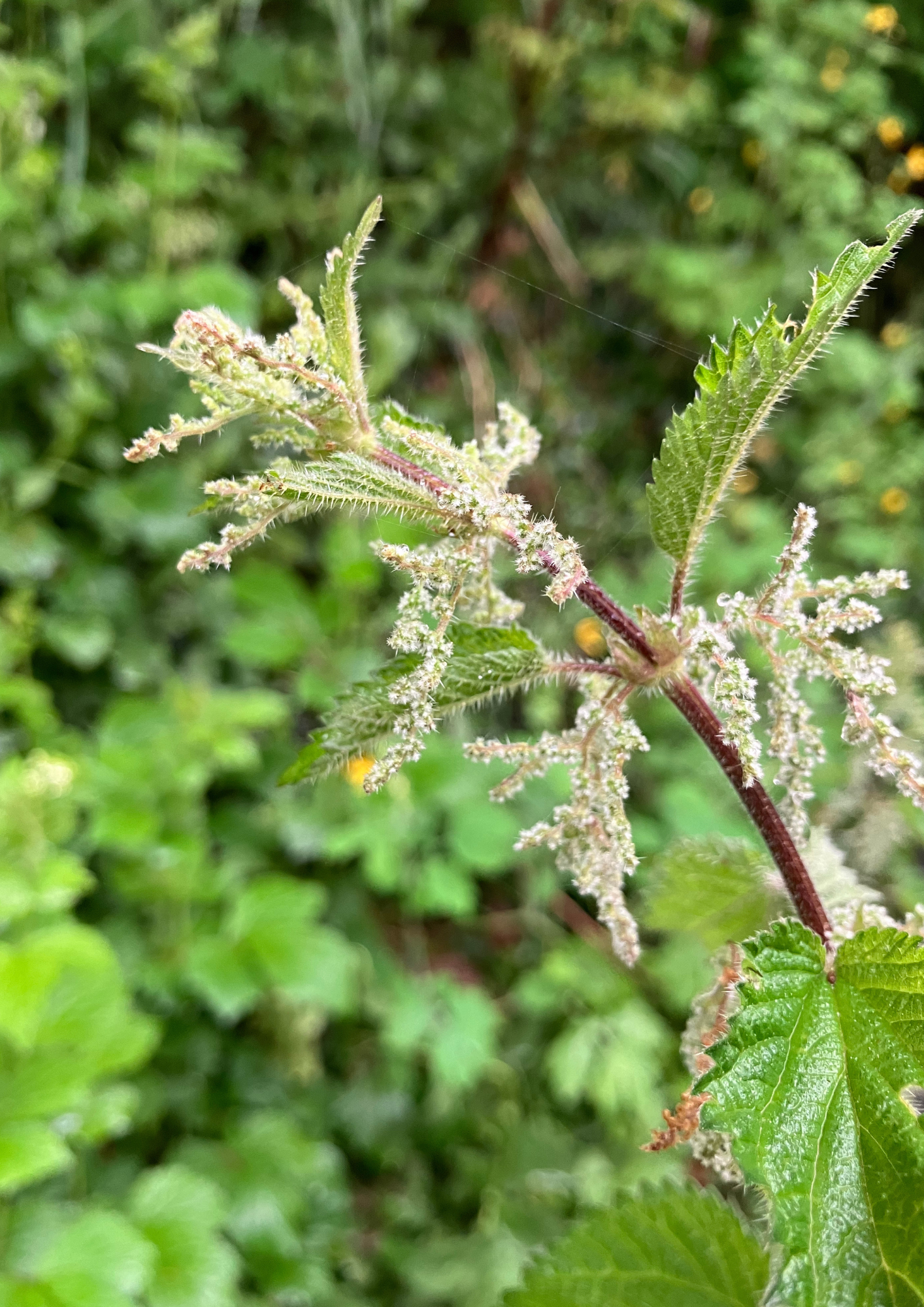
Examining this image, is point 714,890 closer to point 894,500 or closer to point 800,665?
point 800,665

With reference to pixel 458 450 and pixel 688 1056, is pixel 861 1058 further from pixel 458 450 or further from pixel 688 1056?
pixel 458 450

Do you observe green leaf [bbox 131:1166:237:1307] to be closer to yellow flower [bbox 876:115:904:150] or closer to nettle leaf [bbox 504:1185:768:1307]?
nettle leaf [bbox 504:1185:768:1307]

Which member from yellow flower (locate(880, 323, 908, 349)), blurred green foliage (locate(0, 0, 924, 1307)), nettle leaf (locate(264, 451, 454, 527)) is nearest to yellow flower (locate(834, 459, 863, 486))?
blurred green foliage (locate(0, 0, 924, 1307))

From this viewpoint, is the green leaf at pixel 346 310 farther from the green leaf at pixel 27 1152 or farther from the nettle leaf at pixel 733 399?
the green leaf at pixel 27 1152

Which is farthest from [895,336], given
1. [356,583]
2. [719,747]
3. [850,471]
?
[719,747]


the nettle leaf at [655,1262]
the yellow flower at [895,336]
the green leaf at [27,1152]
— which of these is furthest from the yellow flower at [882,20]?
A: the green leaf at [27,1152]
